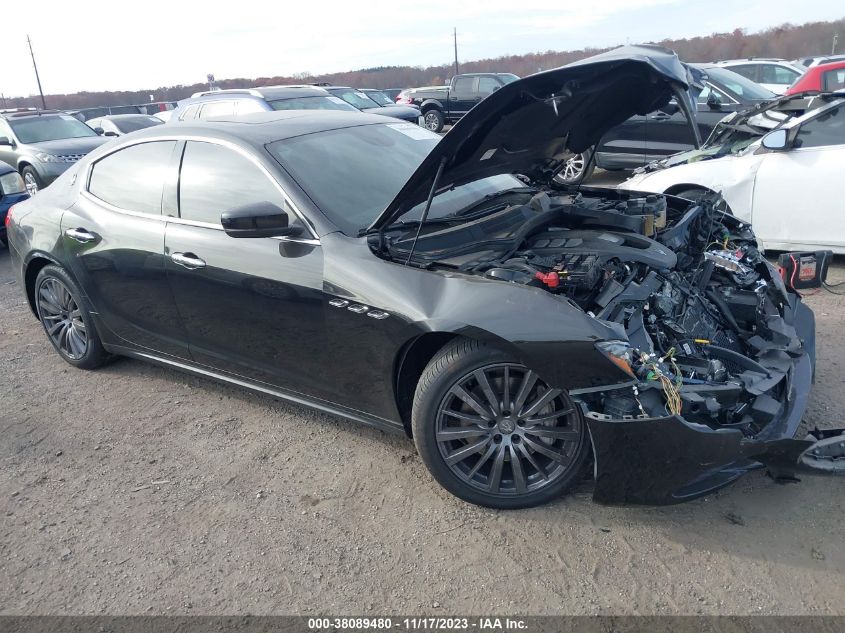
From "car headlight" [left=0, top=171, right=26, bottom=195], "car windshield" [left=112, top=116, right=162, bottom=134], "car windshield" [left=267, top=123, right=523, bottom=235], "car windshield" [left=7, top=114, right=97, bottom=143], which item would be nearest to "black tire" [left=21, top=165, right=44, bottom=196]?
"car windshield" [left=7, top=114, right=97, bottom=143]

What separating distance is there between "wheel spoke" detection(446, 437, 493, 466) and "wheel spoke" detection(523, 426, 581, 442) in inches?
7.6

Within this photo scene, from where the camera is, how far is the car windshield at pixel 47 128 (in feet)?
40.7

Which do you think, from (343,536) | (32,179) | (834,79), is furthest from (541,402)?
(32,179)

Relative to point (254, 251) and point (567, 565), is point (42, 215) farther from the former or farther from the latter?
point (567, 565)

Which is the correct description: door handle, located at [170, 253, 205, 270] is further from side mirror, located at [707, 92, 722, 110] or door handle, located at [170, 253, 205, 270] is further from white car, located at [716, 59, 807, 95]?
white car, located at [716, 59, 807, 95]

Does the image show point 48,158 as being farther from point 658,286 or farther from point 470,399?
point 658,286

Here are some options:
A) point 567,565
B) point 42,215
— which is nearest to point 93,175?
point 42,215

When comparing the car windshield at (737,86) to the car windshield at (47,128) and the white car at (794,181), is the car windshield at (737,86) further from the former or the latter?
the car windshield at (47,128)

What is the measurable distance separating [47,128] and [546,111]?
12.6m

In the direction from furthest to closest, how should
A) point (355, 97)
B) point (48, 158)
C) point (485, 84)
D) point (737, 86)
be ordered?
point (485, 84) < point (355, 97) < point (48, 158) < point (737, 86)

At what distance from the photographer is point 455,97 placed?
67.5ft

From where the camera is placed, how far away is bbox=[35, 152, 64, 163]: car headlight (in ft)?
37.8

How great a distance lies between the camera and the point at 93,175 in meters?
4.43

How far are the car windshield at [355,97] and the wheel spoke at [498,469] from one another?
1366 centimetres
